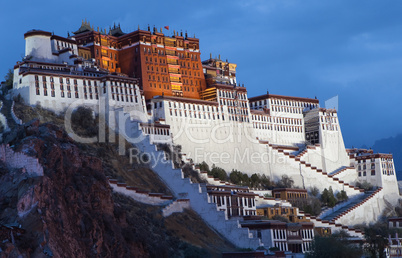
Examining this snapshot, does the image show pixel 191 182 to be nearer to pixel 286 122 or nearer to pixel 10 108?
pixel 10 108

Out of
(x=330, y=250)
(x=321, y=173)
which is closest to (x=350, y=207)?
(x=321, y=173)

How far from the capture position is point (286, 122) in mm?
135625

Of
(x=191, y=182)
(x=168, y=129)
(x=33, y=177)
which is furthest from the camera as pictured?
(x=168, y=129)

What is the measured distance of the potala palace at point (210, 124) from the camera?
326 ft

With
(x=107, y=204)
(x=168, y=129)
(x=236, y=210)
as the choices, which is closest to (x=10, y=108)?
(x=168, y=129)

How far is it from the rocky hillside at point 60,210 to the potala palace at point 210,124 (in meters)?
20.2

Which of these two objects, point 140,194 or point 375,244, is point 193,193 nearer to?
point 140,194

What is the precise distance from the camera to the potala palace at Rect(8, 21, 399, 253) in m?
99.5

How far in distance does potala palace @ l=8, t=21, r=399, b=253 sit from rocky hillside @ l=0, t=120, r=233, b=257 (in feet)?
66.2

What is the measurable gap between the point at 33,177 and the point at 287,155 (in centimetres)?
6934

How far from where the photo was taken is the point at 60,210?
203 feet

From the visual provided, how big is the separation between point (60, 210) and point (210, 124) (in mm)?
60419

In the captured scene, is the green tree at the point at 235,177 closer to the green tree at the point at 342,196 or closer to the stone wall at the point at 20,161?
the green tree at the point at 342,196

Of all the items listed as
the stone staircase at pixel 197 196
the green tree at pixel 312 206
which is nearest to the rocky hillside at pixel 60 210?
the stone staircase at pixel 197 196
